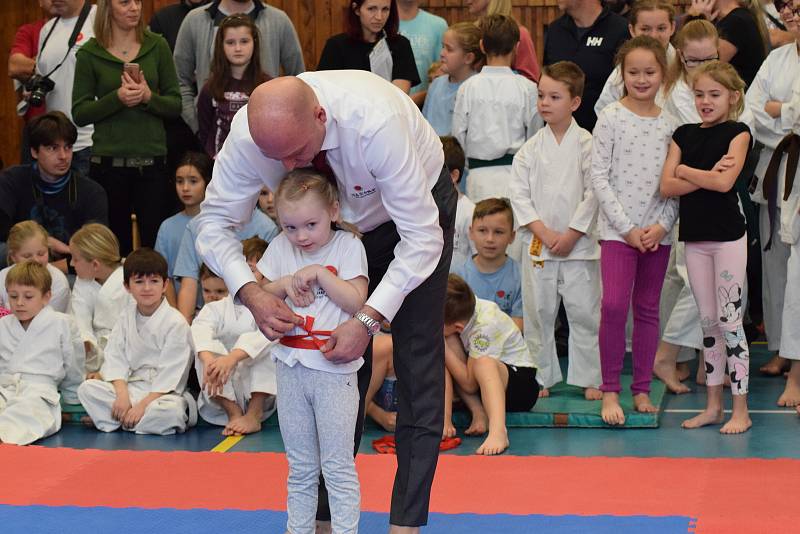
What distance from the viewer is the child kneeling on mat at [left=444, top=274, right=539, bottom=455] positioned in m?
5.43

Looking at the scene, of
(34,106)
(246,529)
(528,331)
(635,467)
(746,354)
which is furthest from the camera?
(34,106)

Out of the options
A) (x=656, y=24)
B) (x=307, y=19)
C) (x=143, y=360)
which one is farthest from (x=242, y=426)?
(x=307, y=19)

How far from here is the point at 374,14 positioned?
23.0ft

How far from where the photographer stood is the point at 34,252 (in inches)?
253

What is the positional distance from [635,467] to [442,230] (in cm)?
183

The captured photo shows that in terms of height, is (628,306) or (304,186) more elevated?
(304,186)

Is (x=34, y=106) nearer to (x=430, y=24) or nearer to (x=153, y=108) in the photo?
(x=153, y=108)

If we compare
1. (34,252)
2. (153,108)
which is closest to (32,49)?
(153,108)

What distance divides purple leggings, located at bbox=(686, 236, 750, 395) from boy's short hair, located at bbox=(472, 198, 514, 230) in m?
0.94

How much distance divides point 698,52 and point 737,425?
1966 mm

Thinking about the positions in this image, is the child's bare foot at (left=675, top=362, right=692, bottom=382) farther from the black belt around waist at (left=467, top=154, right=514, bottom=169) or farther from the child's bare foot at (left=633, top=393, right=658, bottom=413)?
the black belt around waist at (left=467, top=154, right=514, bottom=169)

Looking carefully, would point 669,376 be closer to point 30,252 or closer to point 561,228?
point 561,228

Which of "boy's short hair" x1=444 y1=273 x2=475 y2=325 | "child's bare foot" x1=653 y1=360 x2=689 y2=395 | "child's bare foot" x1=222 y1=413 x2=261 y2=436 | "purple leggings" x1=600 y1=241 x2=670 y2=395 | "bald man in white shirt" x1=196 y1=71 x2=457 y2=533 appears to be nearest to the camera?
"bald man in white shirt" x1=196 y1=71 x2=457 y2=533

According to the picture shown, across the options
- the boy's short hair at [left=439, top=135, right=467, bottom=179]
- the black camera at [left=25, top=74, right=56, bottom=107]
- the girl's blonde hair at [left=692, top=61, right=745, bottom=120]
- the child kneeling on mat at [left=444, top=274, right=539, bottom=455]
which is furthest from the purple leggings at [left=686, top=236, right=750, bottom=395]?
the black camera at [left=25, top=74, right=56, bottom=107]
